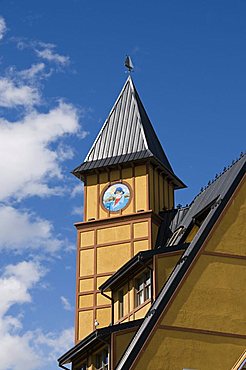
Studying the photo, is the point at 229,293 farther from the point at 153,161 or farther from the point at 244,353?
the point at 153,161

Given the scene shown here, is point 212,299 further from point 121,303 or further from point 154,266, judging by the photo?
point 121,303

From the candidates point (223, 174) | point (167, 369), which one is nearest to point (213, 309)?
point (167, 369)

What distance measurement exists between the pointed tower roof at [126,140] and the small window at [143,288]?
10.8 m

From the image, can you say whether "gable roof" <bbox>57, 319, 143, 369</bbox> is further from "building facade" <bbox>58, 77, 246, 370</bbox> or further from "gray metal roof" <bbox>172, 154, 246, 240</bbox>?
"gray metal roof" <bbox>172, 154, 246, 240</bbox>

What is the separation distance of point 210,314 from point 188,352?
1484 millimetres

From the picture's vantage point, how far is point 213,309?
2700cm

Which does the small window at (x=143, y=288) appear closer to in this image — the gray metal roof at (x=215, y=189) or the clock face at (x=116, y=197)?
the gray metal roof at (x=215, y=189)

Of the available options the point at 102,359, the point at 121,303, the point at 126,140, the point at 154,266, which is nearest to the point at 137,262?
the point at 154,266

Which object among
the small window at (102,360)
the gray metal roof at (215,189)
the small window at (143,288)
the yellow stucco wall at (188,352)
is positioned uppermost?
the gray metal roof at (215,189)

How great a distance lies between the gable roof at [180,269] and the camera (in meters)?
25.9

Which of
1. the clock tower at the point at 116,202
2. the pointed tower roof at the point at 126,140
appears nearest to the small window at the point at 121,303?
the clock tower at the point at 116,202

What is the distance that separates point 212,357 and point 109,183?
16.1 metres

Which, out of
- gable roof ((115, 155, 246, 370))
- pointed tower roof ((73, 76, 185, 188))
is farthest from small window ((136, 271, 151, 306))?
pointed tower roof ((73, 76, 185, 188))

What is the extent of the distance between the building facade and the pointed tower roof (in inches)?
3.2
